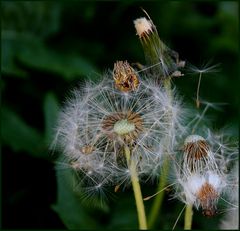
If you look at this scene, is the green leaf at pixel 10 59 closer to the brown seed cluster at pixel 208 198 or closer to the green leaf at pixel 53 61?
the green leaf at pixel 53 61

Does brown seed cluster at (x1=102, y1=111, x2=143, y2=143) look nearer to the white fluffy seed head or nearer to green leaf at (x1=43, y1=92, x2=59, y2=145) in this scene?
the white fluffy seed head

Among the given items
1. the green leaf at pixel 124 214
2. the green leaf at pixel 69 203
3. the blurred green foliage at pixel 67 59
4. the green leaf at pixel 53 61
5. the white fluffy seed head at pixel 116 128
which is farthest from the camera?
the green leaf at pixel 53 61

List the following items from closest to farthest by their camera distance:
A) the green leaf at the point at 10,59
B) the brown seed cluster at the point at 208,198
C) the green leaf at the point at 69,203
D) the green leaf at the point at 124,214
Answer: the brown seed cluster at the point at 208,198
the green leaf at the point at 69,203
the green leaf at the point at 124,214
the green leaf at the point at 10,59

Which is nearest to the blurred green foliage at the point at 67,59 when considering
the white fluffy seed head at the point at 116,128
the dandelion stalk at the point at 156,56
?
the white fluffy seed head at the point at 116,128

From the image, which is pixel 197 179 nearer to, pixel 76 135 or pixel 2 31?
pixel 76 135

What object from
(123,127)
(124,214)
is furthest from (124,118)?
(124,214)

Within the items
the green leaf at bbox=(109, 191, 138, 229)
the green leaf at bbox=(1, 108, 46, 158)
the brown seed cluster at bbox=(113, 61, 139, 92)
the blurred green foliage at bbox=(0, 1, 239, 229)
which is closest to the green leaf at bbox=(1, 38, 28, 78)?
the blurred green foliage at bbox=(0, 1, 239, 229)

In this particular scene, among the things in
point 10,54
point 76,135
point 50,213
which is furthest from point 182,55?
point 76,135

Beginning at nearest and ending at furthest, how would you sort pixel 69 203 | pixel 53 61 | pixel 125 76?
1. pixel 125 76
2. pixel 69 203
3. pixel 53 61

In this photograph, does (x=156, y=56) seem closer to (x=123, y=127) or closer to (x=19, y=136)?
(x=123, y=127)
